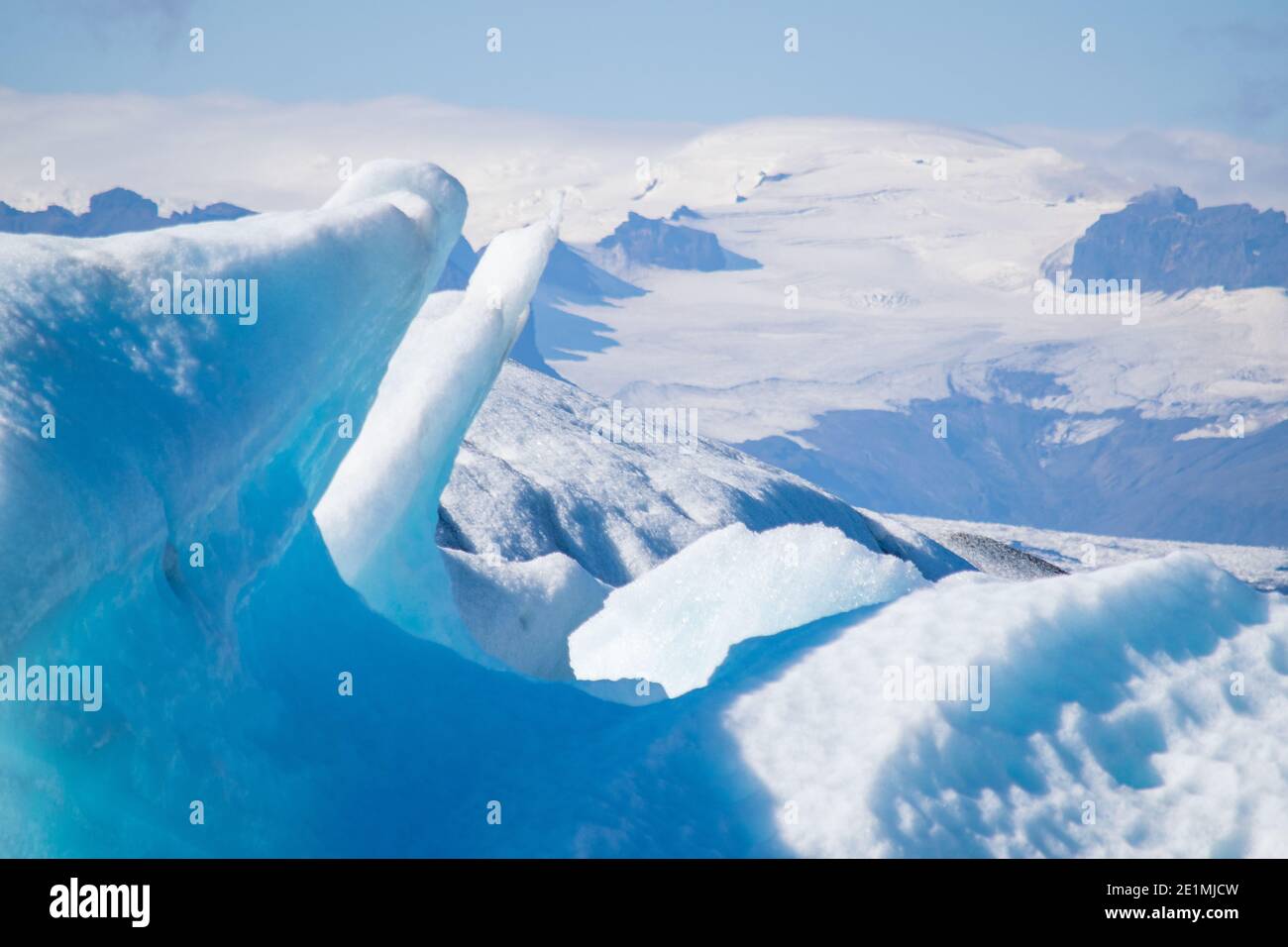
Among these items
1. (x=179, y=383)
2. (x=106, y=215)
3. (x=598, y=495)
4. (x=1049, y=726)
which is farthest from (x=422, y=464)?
(x=106, y=215)

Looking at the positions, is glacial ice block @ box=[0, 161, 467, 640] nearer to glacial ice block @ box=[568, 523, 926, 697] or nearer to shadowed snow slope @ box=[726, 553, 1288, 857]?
shadowed snow slope @ box=[726, 553, 1288, 857]

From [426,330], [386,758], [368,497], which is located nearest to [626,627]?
[368,497]

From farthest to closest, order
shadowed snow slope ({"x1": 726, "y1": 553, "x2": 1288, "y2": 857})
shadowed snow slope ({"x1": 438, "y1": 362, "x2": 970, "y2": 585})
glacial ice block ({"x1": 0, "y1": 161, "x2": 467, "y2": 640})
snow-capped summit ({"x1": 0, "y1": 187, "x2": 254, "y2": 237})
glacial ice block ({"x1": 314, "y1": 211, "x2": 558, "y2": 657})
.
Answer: snow-capped summit ({"x1": 0, "y1": 187, "x2": 254, "y2": 237}) → shadowed snow slope ({"x1": 438, "y1": 362, "x2": 970, "y2": 585}) → glacial ice block ({"x1": 314, "y1": 211, "x2": 558, "y2": 657}) → shadowed snow slope ({"x1": 726, "y1": 553, "x2": 1288, "y2": 857}) → glacial ice block ({"x1": 0, "y1": 161, "x2": 467, "y2": 640})

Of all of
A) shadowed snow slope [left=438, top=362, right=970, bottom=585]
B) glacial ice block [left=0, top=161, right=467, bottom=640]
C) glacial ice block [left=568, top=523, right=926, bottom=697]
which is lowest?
shadowed snow slope [left=438, top=362, right=970, bottom=585]

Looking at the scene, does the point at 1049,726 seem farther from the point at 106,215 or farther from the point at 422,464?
the point at 106,215

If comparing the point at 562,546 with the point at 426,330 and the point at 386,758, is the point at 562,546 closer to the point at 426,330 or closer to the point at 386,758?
the point at 426,330

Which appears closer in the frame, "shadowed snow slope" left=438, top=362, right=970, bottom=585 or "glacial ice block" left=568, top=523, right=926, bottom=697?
"glacial ice block" left=568, top=523, right=926, bottom=697

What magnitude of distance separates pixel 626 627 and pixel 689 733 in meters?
3.57

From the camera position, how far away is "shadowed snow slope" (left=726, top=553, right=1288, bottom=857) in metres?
4.05

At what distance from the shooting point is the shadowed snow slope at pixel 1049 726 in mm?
4055

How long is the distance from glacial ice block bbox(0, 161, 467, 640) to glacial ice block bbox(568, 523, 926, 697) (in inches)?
105

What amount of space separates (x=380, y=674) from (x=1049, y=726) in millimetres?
2938

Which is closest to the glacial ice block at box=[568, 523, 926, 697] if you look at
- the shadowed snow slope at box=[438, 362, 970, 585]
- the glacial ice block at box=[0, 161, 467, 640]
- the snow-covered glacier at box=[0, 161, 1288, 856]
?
the snow-covered glacier at box=[0, 161, 1288, 856]

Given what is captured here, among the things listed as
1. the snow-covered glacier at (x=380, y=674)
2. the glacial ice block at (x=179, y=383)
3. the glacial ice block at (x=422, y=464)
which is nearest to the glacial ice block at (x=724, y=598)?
the snow-covered glacier at (x=380, y=674)
